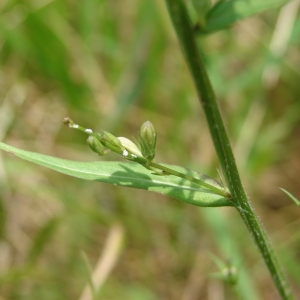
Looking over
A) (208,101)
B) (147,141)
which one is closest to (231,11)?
(208,101)

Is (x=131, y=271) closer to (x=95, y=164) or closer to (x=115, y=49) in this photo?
(x=115, y=49)

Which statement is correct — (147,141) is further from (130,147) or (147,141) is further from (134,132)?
(134,132)

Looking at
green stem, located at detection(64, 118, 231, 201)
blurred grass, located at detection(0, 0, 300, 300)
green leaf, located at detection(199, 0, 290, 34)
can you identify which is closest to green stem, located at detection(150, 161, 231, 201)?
green stem, located at detection(64, 118, 231, 201)

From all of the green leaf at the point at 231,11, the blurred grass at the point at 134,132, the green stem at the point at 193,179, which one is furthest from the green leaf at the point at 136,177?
the blurred grass at the point at 134,132

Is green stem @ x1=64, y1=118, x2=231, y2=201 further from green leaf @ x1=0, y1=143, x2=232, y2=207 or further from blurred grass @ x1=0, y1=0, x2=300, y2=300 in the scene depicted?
blurred grass @ x1=0, y1=0, x2=300, y2=300

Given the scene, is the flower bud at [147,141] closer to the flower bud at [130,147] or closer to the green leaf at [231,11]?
the flower bud at [130,147]
